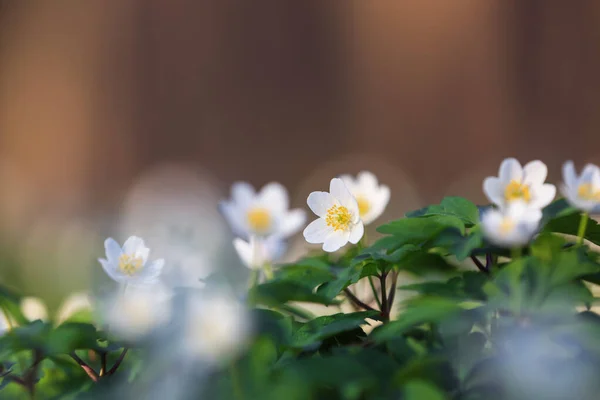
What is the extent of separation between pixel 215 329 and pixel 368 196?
0.53 m

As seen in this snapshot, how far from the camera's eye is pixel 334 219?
2.89 feet

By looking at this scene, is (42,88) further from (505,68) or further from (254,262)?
(254,262)

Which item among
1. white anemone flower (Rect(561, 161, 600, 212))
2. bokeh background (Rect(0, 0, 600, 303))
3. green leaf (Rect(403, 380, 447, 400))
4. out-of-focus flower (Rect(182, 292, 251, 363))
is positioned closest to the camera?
green leaf (Rect(403, 380, 447, 400))

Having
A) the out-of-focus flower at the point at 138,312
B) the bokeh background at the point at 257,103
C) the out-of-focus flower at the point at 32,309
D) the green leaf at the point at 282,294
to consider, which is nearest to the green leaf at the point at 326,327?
the green leaf at the point at 282,294

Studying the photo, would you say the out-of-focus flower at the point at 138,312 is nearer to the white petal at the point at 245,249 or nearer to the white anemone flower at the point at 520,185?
the white petal at the point at 245,249

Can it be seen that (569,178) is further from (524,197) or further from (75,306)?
(75,306)

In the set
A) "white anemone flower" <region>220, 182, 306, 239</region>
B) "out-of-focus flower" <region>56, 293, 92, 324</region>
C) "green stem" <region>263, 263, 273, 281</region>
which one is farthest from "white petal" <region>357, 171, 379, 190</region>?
"out-of-focus flower" <region>56, 293, 92, 324</region>

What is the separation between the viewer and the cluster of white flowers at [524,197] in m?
0.65

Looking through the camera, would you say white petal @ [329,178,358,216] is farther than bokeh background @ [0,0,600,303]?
No

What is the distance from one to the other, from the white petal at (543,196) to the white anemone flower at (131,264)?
0.42 metres

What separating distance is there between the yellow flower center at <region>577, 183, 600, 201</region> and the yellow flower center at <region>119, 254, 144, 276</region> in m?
0.47

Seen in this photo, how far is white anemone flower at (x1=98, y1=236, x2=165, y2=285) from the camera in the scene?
2.60 ft

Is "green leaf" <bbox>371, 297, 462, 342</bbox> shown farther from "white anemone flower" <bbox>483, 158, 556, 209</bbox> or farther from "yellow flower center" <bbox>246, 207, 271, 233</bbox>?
"yellow flower center" <bbox>246, 207, 271, 233</bbox>

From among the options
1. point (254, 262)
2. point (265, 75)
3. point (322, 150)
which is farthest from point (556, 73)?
point (254, 262)
